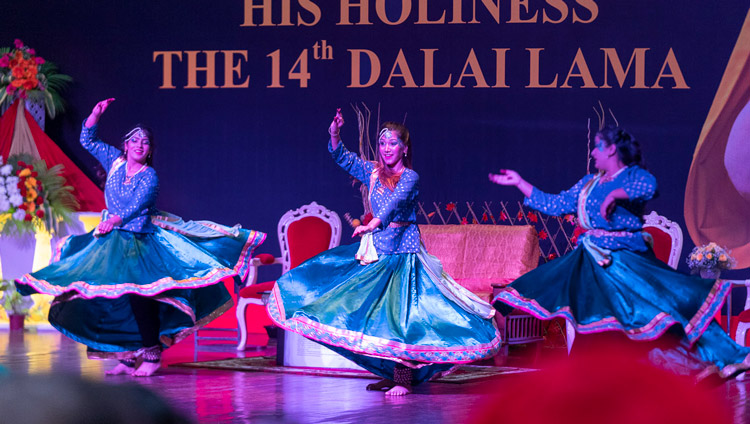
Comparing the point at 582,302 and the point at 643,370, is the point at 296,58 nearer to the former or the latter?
the point at 582,302

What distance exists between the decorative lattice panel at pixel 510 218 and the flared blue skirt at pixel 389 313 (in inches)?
115

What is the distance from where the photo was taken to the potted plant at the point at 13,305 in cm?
758

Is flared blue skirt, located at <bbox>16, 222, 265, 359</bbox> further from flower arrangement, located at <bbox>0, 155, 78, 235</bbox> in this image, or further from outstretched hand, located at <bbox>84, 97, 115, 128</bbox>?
flower arrangement, located at <bbox>0, 155, 78, 235</bbox>

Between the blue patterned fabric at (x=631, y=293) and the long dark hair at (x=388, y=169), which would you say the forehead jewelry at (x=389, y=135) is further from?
the blue patterned fabric at (x=631, y=293)

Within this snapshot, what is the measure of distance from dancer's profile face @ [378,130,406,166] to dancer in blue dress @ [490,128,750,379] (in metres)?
0.62

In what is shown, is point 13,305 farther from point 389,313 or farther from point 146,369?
point 389,313

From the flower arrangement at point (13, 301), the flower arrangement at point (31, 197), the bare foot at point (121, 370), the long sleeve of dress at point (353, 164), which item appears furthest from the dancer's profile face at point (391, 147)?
the flower arrangement at point (13, 301)

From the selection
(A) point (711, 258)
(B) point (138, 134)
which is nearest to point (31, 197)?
(B) point (138, 134)

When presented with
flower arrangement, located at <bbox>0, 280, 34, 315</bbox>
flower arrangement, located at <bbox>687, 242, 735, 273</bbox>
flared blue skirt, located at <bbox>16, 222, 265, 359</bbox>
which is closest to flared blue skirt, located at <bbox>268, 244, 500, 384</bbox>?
flared blue skirt, located at <bbox>16, 222, 265, 359</bbox>

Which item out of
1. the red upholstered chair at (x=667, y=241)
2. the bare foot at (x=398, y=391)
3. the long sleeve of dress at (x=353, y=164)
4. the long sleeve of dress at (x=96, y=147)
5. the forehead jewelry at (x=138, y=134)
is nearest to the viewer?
the bare foot at (x=398, y=391)

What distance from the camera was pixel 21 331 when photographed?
24.6 ft

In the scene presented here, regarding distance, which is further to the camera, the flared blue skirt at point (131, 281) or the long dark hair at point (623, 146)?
the flared blue skirt at point (131, 281)

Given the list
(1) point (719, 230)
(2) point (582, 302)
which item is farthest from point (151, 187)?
(1) point (719, 230)

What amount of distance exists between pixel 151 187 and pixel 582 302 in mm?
2252
